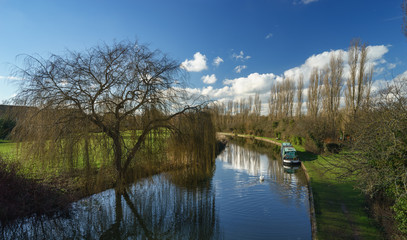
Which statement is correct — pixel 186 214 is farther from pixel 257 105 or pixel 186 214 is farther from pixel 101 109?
pixel 257 105

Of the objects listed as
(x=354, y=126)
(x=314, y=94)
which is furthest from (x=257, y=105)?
(x=354, y=126)

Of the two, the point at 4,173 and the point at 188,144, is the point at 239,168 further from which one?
the point at 4,173

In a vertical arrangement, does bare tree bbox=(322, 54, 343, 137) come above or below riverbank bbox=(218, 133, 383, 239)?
above

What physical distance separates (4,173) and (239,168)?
1719 cm

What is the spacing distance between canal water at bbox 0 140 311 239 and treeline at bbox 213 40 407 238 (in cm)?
317

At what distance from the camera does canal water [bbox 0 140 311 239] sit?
359 inches

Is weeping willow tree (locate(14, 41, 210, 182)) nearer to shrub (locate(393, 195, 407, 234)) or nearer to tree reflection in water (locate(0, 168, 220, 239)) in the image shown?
tree reflection in water (locate(0, 168, 220, 239))

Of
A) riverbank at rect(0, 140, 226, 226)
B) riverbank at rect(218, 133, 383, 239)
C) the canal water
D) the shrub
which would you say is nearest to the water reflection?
the canal water

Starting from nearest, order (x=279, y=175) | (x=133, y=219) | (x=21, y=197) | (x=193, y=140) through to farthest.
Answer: (x=21, y=197) → (x=133, y=219) → (x=193, y=140) → (x=279, y=175)

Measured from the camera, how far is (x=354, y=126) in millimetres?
12883

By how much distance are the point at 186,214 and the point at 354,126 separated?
10.2m

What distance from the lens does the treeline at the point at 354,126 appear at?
7.79 m

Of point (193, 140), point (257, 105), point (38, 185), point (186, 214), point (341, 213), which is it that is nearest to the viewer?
point (38, 185)

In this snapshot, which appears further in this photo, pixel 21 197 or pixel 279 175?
pixel 279 175
